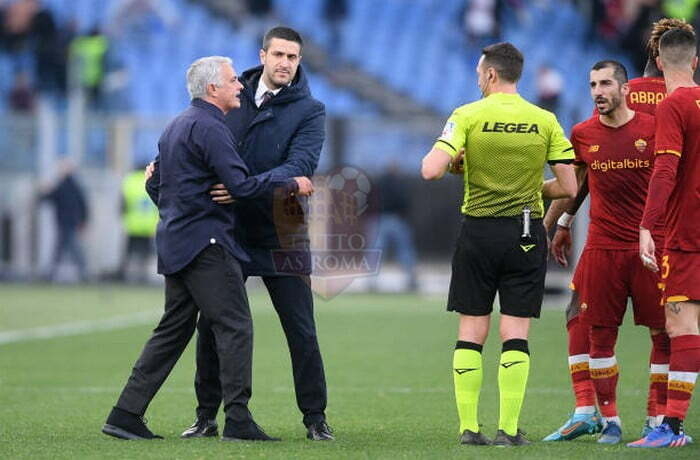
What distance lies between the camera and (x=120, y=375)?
38.6ft

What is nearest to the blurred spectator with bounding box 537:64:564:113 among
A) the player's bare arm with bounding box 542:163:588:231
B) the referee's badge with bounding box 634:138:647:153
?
the player's bare arm with bounding box 542:163:588:231

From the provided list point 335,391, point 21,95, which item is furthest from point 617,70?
point 21,95

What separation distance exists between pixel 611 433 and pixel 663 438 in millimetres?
494

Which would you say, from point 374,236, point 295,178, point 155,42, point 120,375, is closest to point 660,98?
point 295,178

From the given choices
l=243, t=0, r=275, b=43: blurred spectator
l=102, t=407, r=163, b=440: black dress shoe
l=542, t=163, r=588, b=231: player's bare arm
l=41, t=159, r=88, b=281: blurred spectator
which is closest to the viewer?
l=102, t=407, r=163, b=440: black dress shoe

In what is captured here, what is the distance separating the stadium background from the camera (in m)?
16.4

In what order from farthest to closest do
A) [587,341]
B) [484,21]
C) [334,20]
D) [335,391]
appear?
[334,20]
[484,21]
[335,391]
[587,341]

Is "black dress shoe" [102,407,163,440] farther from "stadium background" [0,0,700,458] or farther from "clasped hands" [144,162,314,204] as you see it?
"stadium background" [0,0,700,458]

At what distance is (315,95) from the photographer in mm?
27219

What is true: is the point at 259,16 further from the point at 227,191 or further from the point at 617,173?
the point at 227,191

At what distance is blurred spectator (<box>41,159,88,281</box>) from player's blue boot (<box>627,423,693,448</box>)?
17539 mm

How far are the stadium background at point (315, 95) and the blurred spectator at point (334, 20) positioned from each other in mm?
40

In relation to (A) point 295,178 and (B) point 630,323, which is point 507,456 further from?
(B) point 630,323

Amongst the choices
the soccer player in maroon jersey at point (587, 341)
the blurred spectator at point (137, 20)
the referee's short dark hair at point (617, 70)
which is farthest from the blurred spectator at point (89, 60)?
Result: the referee's short dark hair at point (617, 70)
